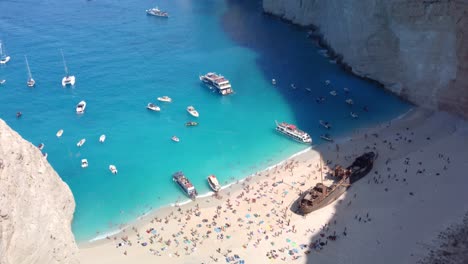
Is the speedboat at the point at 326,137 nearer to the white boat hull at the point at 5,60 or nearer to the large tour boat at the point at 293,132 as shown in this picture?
the large tour boat at the point at 293,132

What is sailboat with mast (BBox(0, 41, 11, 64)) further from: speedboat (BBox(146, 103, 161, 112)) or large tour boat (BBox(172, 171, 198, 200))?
large tour boat (BBox(172, 171, 198, 200))

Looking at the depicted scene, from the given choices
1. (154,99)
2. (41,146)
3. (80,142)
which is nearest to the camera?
(41,146)

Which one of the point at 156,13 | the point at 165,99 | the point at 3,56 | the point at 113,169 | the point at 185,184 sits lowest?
the point at 3,56

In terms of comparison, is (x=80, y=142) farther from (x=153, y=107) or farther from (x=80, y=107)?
(x=153, y=107)

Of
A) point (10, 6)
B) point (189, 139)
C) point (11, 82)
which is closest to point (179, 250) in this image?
point (189, 139)

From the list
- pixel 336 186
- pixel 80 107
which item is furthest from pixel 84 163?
pixel 336 186

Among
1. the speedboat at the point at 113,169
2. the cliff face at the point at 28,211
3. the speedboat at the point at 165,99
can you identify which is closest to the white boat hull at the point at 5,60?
the speedboat at the point at 165,99

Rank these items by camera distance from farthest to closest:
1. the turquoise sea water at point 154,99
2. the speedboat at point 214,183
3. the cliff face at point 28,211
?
the turquoise sea water at point 154,99 < the speedboat at point 214,183 < the cliff face at point 28,211
